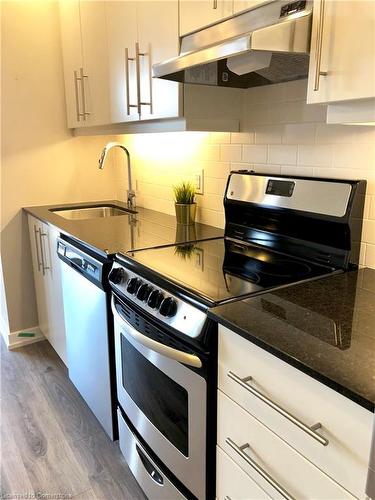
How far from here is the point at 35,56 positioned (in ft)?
8.61

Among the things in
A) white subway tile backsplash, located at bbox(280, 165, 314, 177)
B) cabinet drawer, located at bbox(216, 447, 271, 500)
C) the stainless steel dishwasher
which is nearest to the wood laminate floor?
the stainless steel dishwasher

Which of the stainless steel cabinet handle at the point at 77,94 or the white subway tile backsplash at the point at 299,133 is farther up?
the stainless steel cabinet handle at the point at 77,94

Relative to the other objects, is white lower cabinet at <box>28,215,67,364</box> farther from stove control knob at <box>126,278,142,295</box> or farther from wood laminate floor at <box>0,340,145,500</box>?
stove control knob at <box>126,278,142,295</box>

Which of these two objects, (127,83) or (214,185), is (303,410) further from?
(127,83)

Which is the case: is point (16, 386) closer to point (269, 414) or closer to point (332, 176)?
point (269, 414)

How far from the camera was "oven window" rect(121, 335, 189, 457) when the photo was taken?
1.31 m

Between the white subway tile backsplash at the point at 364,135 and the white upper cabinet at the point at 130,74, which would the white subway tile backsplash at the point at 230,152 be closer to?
the white upper cabinet at the point at 130,74

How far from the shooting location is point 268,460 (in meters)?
0.98

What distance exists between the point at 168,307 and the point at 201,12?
1050 mm

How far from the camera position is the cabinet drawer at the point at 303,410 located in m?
0.76

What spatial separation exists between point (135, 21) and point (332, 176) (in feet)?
3.76

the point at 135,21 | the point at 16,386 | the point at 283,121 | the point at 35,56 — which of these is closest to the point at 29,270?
the point at 16,386

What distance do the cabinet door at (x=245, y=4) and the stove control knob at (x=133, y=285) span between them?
952mm

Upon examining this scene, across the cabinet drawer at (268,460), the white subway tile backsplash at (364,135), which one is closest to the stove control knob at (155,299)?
the cabinet drawer at (268,460)
